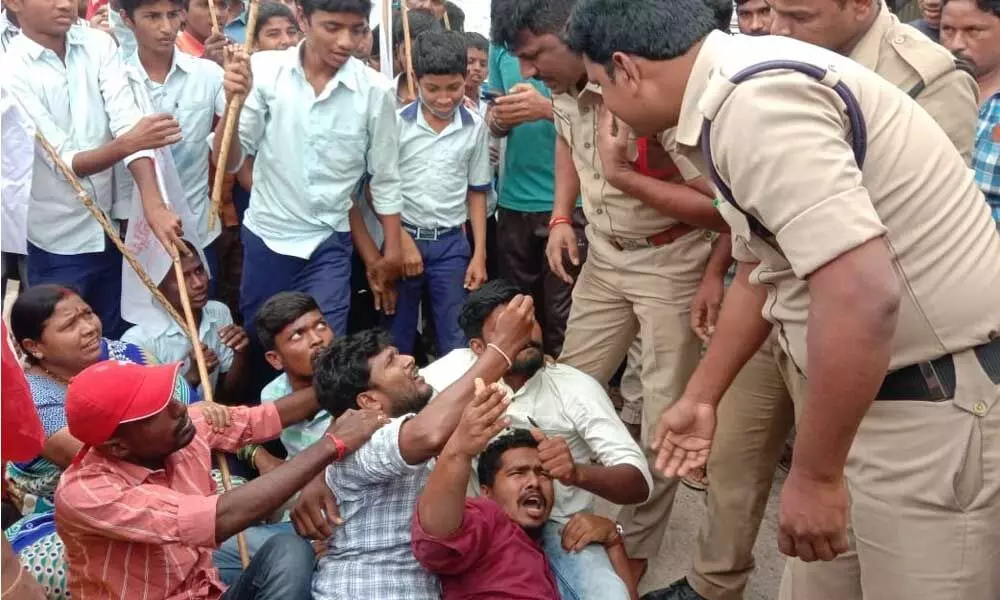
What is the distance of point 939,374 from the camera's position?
1.74 metres

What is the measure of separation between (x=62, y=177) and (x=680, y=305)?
8.15ft

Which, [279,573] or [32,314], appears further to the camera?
[32,314]

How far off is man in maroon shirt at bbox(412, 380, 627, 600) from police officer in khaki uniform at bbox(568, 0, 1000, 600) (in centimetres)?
80

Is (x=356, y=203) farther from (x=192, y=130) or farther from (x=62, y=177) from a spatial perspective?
(x=62, y=177)

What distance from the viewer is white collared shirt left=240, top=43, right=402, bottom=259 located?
3941 mm

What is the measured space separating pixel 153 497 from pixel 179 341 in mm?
1761

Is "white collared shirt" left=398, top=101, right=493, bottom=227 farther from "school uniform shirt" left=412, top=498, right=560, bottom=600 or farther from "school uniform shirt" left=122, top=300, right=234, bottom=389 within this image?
"school uniform shirt" left=412, top=498, right=560, bottom=600

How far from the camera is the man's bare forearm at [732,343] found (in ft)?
7.00

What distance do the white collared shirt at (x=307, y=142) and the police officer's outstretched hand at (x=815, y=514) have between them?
2.66 metres

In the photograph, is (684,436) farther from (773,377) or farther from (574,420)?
(574,420)

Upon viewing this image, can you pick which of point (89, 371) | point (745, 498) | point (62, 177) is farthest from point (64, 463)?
point (745, 498)

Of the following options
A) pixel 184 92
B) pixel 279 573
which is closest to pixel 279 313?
pixel 279 573

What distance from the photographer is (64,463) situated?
2.95m

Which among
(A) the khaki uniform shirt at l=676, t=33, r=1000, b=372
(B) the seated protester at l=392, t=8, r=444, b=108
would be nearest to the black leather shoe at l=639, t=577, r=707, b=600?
(A) the khaki uniform shirt at l=676, t=33, r=1000, b=372
